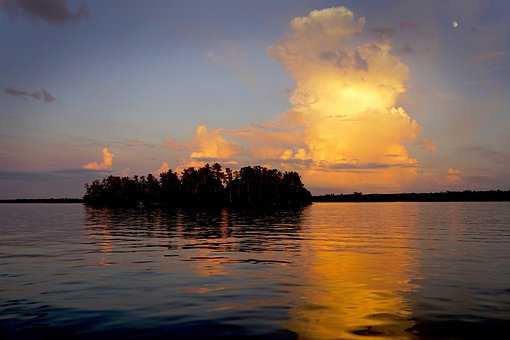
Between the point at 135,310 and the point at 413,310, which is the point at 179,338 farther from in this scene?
the point at 413,310

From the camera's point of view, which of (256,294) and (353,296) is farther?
(256,294)

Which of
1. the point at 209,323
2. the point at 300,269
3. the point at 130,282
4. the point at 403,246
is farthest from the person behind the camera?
the point at 403,246

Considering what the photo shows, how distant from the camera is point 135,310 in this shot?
726 inches

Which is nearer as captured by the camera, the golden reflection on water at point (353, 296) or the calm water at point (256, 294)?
the golden reflection on water at point (353, 296)

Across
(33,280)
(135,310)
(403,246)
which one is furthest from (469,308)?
(403,246)

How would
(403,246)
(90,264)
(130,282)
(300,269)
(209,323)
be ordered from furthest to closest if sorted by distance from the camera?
(403,246) → (90,264) → (300,269) → (130,282) → (209,323)

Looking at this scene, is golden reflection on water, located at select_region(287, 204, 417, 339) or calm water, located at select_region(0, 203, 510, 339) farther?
calm water, located at select_region(0, 203, 510, 339)

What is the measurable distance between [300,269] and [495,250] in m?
20.8

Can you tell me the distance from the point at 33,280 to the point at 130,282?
211 inches

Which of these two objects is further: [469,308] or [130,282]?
[130,282]

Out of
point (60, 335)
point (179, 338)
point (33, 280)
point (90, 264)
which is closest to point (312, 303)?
point (179, 338)

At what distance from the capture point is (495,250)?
41.1 metres

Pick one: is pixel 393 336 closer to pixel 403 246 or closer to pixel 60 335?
pixel 60 335

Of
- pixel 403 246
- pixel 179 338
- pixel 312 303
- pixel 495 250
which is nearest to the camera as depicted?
pixel 179 338
